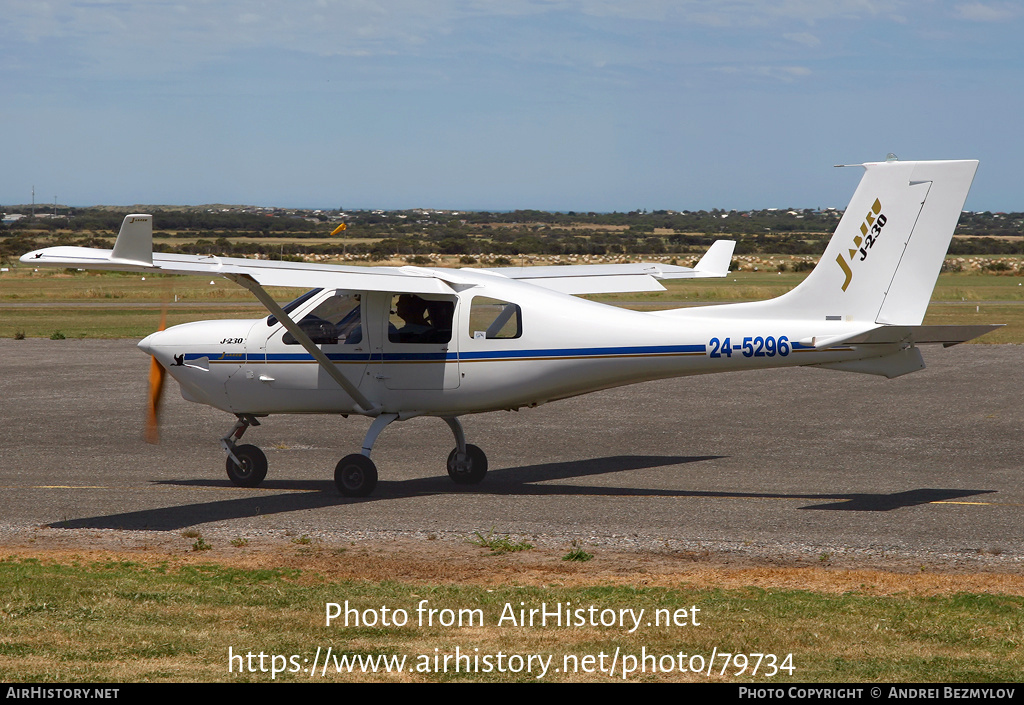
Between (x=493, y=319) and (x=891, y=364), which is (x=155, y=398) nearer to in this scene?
(x=493, y=319)

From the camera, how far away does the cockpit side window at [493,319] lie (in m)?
13.5

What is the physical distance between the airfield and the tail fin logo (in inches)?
104

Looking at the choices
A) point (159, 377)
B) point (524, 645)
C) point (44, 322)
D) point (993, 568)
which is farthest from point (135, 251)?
point (44, 322)

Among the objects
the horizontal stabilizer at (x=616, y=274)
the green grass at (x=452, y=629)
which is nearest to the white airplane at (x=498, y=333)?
the horizontal stabilizer at (x=616, y=274)

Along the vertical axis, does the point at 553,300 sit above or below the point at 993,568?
above

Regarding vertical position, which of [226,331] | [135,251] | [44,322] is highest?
[135,251]

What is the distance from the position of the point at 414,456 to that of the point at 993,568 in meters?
8.65

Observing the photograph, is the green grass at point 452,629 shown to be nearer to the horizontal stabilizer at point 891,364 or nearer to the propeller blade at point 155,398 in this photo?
the horizontal stabilizer at point 891,364

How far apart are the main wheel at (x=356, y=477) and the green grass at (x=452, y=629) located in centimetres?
372

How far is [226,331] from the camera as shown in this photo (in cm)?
1430

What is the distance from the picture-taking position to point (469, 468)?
14.5 m

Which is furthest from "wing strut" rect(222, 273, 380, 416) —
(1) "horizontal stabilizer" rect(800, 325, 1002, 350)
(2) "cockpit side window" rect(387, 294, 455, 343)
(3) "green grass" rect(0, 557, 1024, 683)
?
(1) "horizontal stabilizer" rect(800, 325, 1002, 350)

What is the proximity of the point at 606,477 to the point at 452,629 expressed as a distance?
24.0 feet

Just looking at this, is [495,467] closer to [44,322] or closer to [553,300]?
[553,300]
